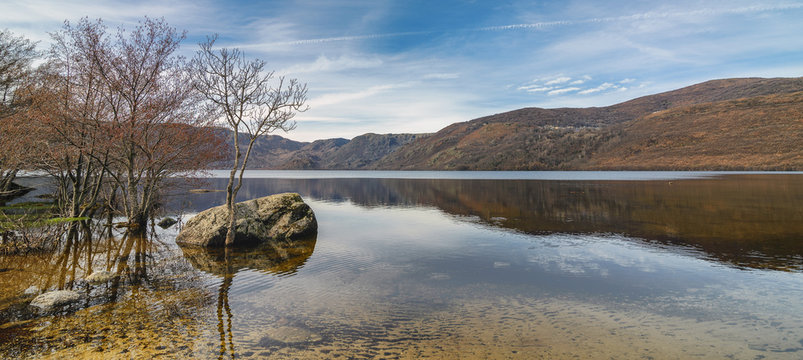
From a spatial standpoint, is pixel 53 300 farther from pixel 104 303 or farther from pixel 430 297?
pixel 430 297

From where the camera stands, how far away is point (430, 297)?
10.9 m

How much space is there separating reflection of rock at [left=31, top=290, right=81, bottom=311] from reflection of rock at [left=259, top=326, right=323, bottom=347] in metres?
6.36

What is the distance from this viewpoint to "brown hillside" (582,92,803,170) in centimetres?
13450

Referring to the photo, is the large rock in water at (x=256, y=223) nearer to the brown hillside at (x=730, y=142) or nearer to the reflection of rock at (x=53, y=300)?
the reflection of rock at (x=53, y=300)

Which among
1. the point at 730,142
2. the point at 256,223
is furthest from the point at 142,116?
the point at 730,142

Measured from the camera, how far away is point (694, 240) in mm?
18375

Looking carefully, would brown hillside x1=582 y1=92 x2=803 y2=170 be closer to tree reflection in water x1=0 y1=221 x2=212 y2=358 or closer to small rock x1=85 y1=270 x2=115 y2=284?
tree reflection in water x1=0 y1=221 x2=212 y2=358

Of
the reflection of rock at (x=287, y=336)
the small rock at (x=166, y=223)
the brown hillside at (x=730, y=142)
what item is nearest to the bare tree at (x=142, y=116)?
the small rock at (x=166, y=223)

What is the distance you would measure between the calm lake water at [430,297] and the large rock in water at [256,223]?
1.38 m

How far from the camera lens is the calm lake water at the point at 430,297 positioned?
7566 millimetres

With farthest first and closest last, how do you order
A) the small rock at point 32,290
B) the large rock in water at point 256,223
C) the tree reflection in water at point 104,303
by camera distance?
the large rock in water at point 256,223 → the small rock at point 32,290 → the tree reflection in water at point 104,303

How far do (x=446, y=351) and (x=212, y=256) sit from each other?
44.4 ft

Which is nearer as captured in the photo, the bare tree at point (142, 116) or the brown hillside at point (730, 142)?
the bare tree at point (142, 116)

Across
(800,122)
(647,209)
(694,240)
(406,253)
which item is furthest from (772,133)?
(406,253)
